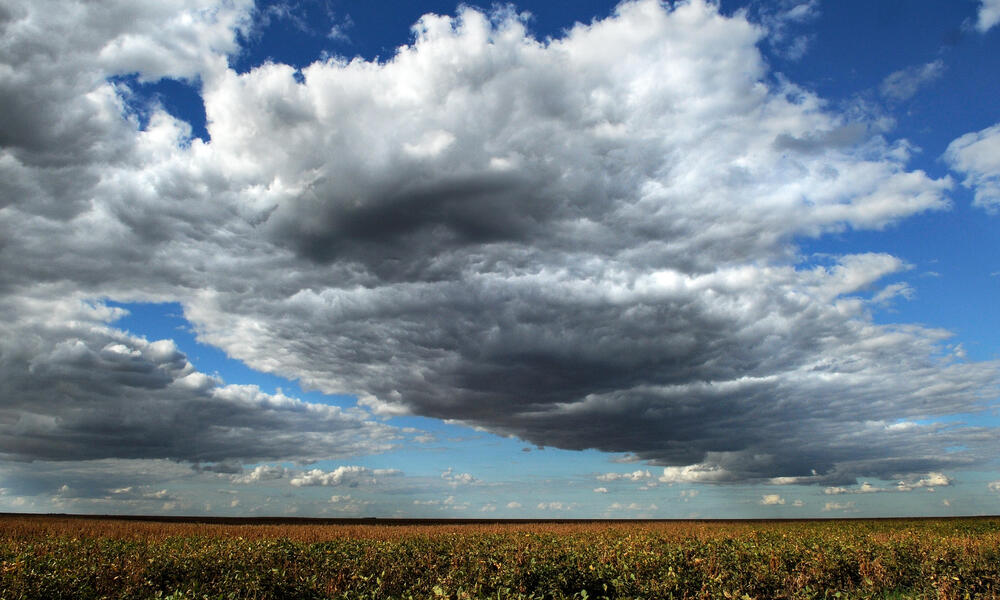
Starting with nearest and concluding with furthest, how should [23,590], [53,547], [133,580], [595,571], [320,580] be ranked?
[23,590]
[133,580]
[320,580]
[595,571]
[53,547]

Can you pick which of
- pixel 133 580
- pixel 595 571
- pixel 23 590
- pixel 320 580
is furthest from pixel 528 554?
pixel 23 590

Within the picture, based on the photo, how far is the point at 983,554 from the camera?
68.6ft

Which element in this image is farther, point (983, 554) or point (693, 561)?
point (983, 554)

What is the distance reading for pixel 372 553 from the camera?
18969mm

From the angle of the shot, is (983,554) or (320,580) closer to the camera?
(320,580)

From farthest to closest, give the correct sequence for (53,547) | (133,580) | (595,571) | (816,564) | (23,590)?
1. (53,547)
2. (816,564)
3. (595,571)
4. (133,580)
5. (23,590)

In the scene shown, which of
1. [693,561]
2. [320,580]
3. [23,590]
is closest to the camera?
[23,590]

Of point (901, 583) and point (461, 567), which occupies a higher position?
point (461, 567)

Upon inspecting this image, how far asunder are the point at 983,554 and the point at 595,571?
16.4 metres

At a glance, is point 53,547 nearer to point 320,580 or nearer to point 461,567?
point 320,580

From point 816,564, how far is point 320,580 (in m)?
15.8

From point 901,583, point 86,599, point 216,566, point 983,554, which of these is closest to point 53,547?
point 216,566

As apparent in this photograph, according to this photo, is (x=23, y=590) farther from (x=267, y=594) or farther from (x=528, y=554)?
(x=528, y=554)

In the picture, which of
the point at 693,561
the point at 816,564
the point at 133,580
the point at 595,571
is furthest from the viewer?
the point at 816,564
